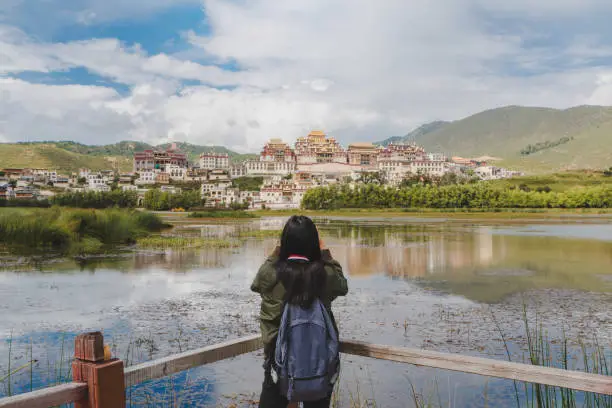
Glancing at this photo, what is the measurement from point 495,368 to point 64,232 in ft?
73.6

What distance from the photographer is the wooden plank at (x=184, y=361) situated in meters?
3.00

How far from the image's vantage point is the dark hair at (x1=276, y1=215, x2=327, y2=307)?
297 cm

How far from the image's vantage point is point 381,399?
603 centimetres

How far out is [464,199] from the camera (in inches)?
3091

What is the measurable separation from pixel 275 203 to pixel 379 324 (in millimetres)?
87125

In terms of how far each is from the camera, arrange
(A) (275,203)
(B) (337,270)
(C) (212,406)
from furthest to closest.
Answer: (A) (275,203), (C) (212,406), (B) (337,270)

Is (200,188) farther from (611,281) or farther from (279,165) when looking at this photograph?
(611,281)

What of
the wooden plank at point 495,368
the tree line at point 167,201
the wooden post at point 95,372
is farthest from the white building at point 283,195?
the wooden post at point 95,372

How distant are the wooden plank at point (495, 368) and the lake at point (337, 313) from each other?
4.74 feet

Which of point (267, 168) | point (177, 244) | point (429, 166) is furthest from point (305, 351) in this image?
point (429, 166)

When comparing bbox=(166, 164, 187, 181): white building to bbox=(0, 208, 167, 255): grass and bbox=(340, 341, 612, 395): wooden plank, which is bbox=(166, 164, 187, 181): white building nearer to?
bbox=(0, 208, 167, 255): grass

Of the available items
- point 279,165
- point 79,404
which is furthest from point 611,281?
point 279,165

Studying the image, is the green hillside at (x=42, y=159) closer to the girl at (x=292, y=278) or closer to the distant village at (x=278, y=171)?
the distant village at (x=278, y=171)

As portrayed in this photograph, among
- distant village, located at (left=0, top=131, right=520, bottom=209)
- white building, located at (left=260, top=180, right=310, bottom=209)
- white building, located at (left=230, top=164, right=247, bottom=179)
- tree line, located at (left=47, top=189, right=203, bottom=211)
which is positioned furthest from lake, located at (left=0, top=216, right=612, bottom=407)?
white building, located at (left=230, top=164, right=247, bottom=179)
